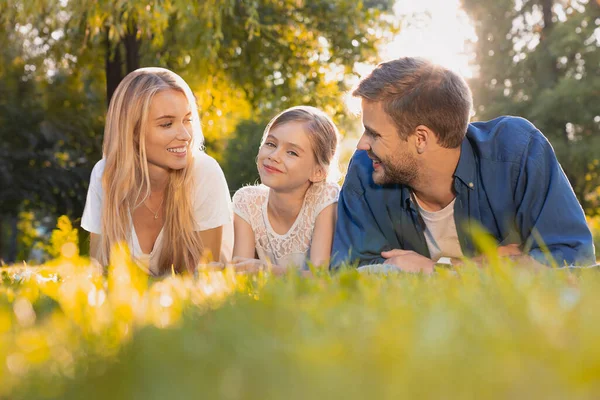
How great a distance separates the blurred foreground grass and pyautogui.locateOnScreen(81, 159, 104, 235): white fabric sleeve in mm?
3406

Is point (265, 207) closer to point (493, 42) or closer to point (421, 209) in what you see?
point (421, 209)

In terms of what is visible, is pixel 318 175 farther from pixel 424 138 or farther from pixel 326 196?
pixel 424 138

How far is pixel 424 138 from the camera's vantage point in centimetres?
385

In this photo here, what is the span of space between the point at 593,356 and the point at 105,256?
12.8 ft

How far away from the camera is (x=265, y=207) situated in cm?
498

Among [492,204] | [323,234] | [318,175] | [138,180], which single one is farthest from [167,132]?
[492,204]

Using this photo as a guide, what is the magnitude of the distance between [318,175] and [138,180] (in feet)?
4.07

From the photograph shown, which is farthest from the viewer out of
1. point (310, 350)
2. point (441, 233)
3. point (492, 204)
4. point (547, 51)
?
point (547, 51)

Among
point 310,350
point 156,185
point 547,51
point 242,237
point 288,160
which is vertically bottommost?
point 242,237

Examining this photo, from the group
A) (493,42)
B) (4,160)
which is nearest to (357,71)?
(4,160)

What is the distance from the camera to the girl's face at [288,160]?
4.62 meters

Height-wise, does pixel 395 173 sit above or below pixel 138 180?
above

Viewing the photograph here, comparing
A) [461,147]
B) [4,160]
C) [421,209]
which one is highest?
[461,147]

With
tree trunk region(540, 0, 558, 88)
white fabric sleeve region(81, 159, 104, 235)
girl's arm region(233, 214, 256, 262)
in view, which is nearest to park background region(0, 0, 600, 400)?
white fabric sleeve region(81, 159, 104, 235)
